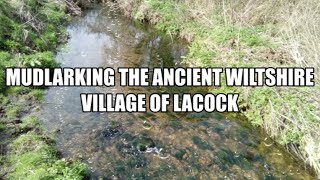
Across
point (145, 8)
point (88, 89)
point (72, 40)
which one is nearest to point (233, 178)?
point (88, 89)

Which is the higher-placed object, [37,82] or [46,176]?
[37,82]

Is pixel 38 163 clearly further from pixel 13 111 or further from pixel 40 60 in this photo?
pixel 40 60

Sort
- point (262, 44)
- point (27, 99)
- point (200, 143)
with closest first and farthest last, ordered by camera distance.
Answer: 1. point (200, 143)
2. point (27, 99)
3. point (262, 44)

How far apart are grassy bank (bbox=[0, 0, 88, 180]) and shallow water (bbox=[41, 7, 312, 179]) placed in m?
0.44

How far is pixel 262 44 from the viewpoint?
→ 11.5 meters

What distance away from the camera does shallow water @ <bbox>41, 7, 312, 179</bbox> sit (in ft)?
22.9

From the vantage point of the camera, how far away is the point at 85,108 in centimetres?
896

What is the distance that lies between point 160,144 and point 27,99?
13.0 ft

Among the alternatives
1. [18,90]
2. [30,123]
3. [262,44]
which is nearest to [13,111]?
[30,123]

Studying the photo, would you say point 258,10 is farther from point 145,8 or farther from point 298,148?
point 298,148

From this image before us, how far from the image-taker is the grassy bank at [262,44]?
7816mm

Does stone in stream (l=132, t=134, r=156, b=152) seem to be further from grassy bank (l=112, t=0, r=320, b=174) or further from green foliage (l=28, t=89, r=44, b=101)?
green foliage (l=28, t=89, r=44, b=101)

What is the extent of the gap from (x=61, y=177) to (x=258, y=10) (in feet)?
34.3

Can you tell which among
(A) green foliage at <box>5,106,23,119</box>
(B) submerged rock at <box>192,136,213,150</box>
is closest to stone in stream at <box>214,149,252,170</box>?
(B) submerged rock at <box>192,136,213,150</box>
